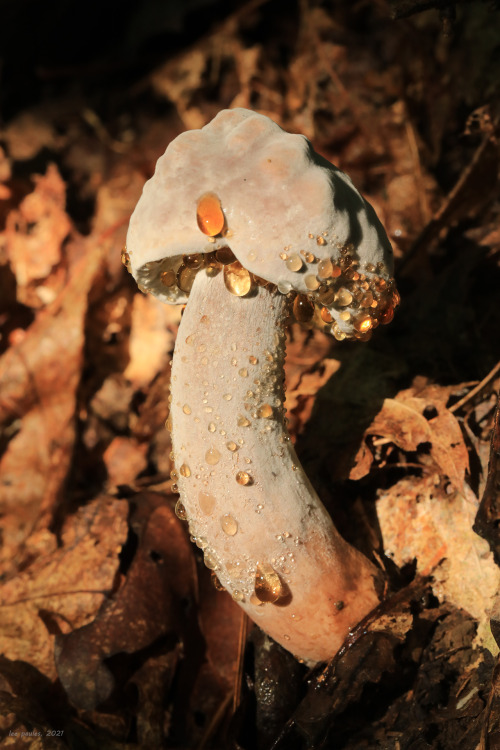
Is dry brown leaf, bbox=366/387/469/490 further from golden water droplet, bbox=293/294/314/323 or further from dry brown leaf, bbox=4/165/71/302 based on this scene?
dry brown leaf, bbox=4/165/71/302

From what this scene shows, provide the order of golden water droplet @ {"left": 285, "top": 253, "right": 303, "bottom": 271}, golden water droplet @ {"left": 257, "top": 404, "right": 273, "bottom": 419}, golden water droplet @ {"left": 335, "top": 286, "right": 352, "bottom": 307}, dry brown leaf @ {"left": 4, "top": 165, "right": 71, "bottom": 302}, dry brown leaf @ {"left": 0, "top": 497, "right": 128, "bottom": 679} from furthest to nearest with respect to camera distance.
→ dry brown leaf @ {"left": 4, "top": 165, "right": 71, "bottom": 302} < dry brown leaf @ {"left": 0, "top": 497, "right": 128, "bottom": 679} < golden water droplet @ {"left": 257, "top": 404, "right": 273, "bottom": 419} < golden water droplet @ {"left": 335, "top": 286, "right": 352, "bottom": 307} < golden water droplet @ {"left": 285, "top": 253, "right": 303, "bottom": 271}

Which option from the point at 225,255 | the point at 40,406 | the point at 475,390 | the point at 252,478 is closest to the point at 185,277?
the point at 225,255

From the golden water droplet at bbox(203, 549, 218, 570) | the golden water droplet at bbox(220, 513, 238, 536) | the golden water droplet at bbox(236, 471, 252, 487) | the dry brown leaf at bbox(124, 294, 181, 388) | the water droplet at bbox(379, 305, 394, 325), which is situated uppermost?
the water droplet at bbox(379, 305, 394, 325)

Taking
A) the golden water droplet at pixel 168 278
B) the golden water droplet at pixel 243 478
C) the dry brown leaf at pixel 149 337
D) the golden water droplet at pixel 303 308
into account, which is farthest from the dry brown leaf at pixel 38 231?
the golden water droplet at pixel 243 478

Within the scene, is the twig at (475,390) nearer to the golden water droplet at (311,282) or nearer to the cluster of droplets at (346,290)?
the cluster of droplets at (346,290)

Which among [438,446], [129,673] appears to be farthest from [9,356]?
[438,446]

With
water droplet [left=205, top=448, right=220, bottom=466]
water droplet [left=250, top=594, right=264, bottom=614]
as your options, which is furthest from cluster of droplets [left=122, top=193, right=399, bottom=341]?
water droplet [left=250, top=594, right=264, bottom=614]

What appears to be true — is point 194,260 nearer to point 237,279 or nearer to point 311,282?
point 237,279

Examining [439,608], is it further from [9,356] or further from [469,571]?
[9,356]
